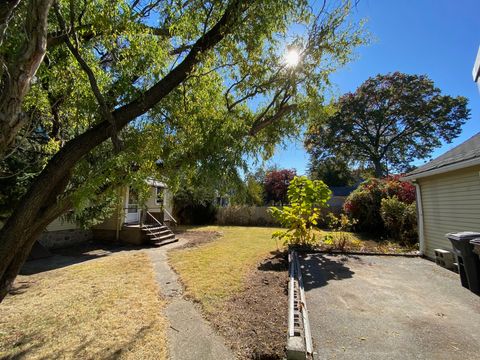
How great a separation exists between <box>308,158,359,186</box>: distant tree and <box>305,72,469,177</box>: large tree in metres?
0.69

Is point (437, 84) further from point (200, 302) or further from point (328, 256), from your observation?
point (200, 302)

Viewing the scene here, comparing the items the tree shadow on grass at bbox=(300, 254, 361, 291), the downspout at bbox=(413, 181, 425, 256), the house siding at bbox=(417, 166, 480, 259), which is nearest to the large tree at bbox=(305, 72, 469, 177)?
the downspout at bbox=(413, 181, 425, 256)

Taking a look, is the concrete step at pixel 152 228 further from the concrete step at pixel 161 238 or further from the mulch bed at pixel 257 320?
the mulch bed at pixel 257 320

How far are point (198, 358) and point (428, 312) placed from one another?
379cm

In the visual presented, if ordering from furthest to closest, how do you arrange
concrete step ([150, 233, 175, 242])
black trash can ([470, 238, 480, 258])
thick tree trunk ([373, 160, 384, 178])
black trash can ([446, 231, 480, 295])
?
thick tree trunk ([373, 160, 384, 178]) < concrete step ([150, 233, 175, 242]) < black trash can ([446, 231, 480, 295]) < black trash can ([470, 238, 480, 258])

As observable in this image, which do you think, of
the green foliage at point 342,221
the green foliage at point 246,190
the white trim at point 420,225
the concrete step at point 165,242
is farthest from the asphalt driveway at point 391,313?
the concrete step at point 165,242

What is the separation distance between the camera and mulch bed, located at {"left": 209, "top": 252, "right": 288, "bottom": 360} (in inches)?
135

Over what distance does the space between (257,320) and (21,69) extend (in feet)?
14.2

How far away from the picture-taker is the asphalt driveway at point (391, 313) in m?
3.31

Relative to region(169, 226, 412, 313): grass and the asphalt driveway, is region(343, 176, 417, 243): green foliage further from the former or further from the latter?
the asphalt driveway

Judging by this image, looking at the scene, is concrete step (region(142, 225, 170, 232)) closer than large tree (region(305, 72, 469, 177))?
Yes

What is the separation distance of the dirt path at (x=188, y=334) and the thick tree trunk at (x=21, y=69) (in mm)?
3082

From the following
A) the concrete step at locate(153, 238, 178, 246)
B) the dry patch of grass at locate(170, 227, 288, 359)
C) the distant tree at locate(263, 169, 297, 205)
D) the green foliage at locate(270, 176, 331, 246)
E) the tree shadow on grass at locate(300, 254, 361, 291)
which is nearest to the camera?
the dry patch of grass at locate(170, 227, 288, 359)

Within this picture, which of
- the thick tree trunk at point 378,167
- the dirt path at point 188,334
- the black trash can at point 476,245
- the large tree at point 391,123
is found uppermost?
the large tree at point 391,123
